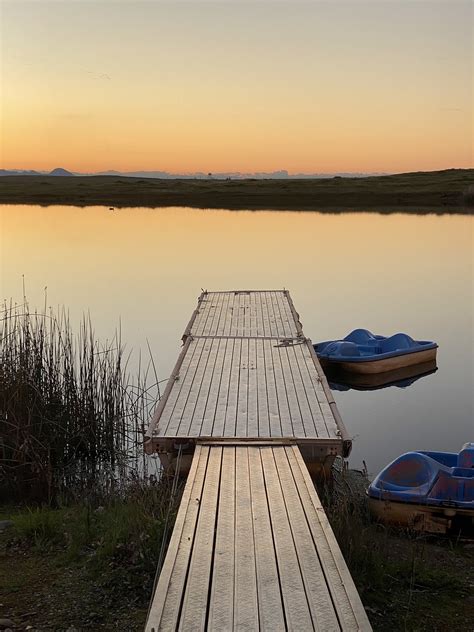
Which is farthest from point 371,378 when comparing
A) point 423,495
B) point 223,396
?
point 423,495

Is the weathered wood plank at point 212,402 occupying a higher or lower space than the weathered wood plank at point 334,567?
lower

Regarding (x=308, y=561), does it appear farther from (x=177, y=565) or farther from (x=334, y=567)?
(x=177, y=565)

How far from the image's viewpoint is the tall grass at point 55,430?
741 centimetres

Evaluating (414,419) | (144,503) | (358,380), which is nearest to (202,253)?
(358,380)

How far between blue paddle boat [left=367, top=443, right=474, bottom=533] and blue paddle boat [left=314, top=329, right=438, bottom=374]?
21.5 feet

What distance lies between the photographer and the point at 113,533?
5.66 meters

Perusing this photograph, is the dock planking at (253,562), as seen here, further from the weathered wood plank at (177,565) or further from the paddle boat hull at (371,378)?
the paddle boat hull at (371,378)

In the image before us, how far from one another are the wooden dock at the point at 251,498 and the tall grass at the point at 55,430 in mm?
881

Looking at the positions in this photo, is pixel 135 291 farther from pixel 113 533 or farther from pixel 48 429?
pixel 113 533

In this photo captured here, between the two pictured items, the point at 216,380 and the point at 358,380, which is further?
the point at 358,380

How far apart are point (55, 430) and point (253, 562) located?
4.35 metres

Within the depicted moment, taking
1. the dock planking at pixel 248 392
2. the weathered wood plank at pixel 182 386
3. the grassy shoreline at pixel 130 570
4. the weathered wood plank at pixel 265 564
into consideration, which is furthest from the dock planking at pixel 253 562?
the weathered wood plank at pixel 182 386

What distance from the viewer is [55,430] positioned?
8188mm

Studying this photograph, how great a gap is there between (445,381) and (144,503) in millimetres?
9299
